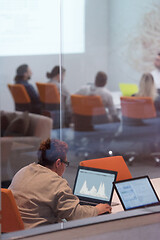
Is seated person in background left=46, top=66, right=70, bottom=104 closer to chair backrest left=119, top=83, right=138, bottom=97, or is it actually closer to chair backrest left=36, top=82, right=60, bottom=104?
chair backrest left=36, top=82, right=60, bottom=104

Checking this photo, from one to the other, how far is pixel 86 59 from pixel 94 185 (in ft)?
13.9

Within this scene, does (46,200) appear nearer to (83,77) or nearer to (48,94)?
(48,94)

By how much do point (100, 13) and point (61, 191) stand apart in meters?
4.77

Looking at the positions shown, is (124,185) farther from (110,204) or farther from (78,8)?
(78,8)

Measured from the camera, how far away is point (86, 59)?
7.79 m

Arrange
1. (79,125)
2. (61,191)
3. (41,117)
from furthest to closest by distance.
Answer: (79,125), (41,117), (61,191)

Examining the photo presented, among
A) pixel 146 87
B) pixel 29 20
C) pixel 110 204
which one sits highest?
pixel 29 20

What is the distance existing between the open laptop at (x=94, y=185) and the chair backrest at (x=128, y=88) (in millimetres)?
4153

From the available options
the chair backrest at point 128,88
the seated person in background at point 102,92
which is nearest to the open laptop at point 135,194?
the seated person in background at point 102,92

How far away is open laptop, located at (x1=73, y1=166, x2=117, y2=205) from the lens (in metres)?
3.71

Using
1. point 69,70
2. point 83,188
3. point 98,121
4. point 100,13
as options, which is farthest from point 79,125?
point 83,188

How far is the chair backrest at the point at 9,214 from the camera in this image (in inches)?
122

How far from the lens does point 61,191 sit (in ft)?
11.3

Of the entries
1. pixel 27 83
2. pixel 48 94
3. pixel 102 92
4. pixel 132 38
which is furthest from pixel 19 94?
pixel 132 38
